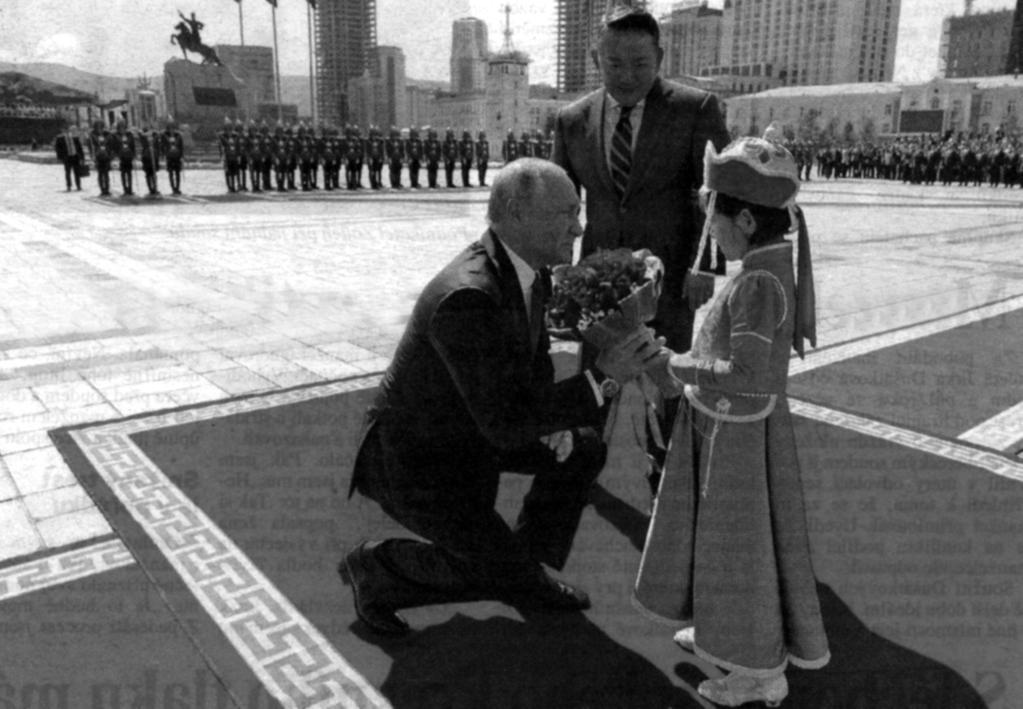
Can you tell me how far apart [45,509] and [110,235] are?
33.4ft

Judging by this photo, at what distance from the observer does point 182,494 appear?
3443 millimetres

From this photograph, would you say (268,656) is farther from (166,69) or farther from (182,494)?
(166,69)

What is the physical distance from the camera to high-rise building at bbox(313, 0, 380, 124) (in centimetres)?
11694

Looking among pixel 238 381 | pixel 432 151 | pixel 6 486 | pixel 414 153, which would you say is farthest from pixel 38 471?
pixel 432 151

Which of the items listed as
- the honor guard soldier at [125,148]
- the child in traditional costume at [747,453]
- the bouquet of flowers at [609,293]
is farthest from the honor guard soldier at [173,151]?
the child in traditional costume at [747,453]

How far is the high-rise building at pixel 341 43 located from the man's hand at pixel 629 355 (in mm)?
120007

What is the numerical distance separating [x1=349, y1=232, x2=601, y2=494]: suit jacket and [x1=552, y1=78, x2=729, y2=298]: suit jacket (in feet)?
2.45

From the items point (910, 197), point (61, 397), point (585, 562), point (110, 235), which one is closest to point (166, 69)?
point (110, 235)

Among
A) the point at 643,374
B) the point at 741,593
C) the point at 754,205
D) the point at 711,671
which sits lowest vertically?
the point at 711,671

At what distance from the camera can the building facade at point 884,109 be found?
74562mm

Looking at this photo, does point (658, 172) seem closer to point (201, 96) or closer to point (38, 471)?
point (38, 471)

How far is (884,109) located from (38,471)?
9397cm

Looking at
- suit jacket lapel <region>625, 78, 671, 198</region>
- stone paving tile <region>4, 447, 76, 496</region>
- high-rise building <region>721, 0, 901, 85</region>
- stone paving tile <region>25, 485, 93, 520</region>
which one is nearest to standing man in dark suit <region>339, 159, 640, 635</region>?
suit jacket lapel <region>625, 78, 671, 198</region>

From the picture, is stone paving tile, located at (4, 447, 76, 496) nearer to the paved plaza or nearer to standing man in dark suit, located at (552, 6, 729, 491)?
the paved plaza
